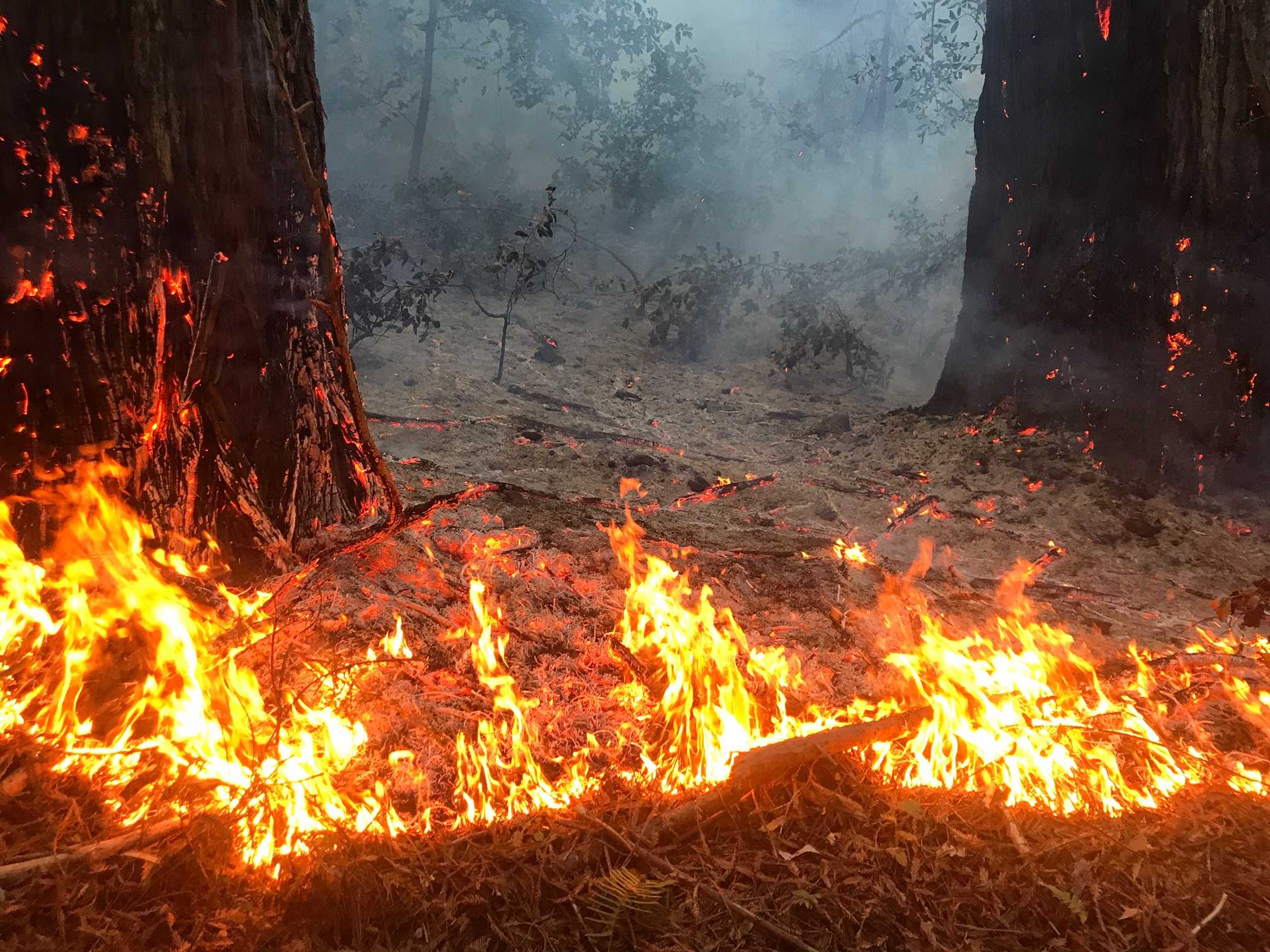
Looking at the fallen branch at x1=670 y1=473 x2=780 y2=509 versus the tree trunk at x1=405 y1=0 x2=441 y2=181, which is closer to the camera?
the fallen branch at x1=670 y1=473 x2=780 y2=509

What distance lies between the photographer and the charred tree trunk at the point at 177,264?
7.07 feet

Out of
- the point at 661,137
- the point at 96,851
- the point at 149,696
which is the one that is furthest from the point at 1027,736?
the point at 661,137

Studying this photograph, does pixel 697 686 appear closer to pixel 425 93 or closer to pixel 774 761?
pixel 774 761

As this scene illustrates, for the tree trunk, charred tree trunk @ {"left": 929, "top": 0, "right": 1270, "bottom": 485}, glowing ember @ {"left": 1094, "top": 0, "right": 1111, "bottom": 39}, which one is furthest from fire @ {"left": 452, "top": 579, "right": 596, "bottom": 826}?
the tree trunk

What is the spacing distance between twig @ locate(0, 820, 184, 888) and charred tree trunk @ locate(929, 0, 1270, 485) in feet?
19.1

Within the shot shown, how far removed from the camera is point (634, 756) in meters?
2.28

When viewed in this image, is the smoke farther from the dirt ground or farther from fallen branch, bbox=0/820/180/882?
fallen branch, bbox=0/820/180/882

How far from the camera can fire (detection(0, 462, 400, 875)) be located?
71.7 inches

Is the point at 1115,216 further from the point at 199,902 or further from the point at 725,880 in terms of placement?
the point at 199,902

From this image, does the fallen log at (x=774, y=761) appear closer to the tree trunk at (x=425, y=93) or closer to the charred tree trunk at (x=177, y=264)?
the charred tree trunk at (x=177, y=264)

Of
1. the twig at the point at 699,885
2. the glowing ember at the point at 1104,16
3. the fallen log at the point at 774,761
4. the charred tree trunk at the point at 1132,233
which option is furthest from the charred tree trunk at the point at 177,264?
the glowing ember at the point at 1104,16

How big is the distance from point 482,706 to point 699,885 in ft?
3.05

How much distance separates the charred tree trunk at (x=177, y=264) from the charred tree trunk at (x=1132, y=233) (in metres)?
5.28

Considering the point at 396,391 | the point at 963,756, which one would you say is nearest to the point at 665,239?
the point at 396,391
